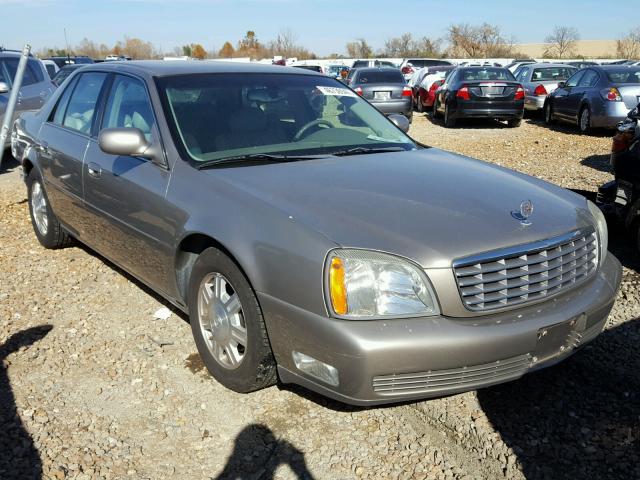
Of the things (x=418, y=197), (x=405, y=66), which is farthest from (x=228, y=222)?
(x=405, y=66)

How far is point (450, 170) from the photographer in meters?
3.82

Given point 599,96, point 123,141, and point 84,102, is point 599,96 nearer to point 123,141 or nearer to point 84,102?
point 84,102

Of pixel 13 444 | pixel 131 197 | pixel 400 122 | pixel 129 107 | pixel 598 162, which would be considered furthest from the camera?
pixel 598 162

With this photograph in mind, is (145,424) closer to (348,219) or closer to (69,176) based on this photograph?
(348,219)

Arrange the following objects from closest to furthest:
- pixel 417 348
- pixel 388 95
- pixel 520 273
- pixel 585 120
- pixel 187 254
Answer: pixel 417 348 < pixel 520 273 < pixel 187 254 < pixel 585 120 < pixel 388 95

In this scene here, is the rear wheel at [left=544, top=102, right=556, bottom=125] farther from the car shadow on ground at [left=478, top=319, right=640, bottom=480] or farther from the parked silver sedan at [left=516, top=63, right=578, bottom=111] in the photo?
the car shadow on ground at [left=478, top=319, right=640, bottom=480]

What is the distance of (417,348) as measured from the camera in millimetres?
2652

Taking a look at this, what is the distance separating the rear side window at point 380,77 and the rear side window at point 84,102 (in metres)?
12.8

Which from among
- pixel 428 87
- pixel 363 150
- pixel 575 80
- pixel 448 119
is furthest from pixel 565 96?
pixel 363 150

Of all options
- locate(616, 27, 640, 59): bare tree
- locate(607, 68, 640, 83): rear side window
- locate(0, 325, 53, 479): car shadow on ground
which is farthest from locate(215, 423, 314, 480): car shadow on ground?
locate(616, 27, 640, 59): bare tree

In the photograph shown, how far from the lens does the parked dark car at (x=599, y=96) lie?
12.4m

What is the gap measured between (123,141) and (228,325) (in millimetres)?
1243

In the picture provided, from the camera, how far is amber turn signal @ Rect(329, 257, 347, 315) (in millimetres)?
2695

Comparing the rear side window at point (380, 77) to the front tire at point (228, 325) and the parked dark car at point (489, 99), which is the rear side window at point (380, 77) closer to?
the parked dark car at point (489, 99)
